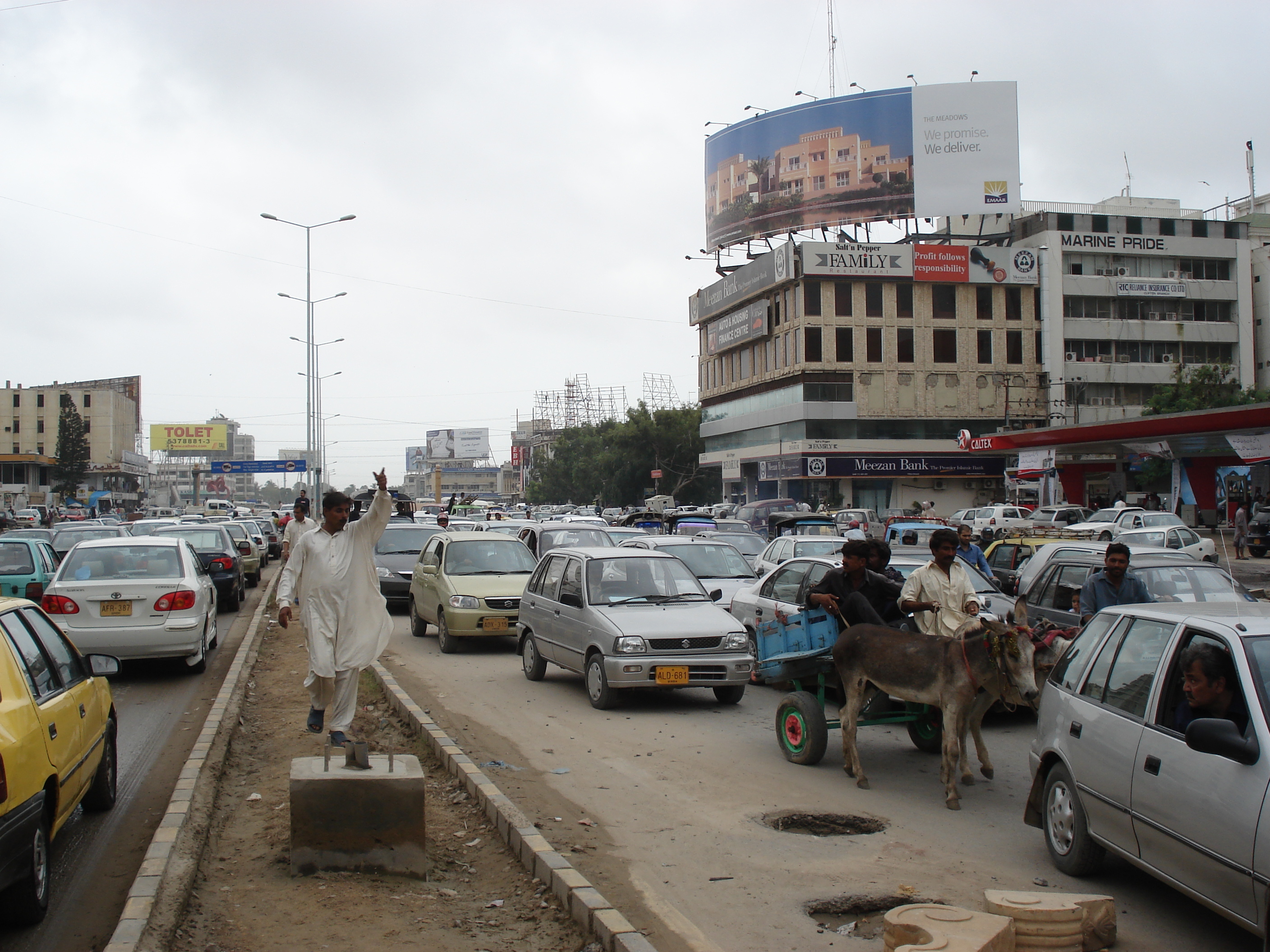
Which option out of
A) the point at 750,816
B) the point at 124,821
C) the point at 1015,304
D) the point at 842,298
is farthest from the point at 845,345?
the point at 124,821

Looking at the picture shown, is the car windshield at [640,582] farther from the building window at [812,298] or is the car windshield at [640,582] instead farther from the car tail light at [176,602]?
the building window at [812,298]

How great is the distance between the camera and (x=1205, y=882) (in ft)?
13.6

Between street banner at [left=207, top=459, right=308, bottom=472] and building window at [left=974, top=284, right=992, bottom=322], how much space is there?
5062cm

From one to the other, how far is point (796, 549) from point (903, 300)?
5280 cm

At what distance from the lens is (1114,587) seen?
884 cm

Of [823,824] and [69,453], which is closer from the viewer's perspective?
[823,824]

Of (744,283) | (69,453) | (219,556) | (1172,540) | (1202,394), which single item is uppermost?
(744,283)

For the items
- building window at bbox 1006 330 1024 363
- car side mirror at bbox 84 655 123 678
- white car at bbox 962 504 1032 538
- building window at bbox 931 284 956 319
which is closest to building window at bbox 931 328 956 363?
building window at bbox 931 284 956 319

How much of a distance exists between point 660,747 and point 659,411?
251 feet

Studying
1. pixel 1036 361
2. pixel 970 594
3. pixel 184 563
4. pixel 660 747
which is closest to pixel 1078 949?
pixel 970 594

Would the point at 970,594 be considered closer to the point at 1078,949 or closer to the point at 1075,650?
the point at 1075,650

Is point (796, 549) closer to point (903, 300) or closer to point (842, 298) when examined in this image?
point (842, 298)

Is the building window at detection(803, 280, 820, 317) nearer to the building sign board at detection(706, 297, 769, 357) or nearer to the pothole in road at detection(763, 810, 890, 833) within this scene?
the building sign board at detection(706, 297, 769, 357)

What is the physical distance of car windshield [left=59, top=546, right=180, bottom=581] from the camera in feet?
39.0
